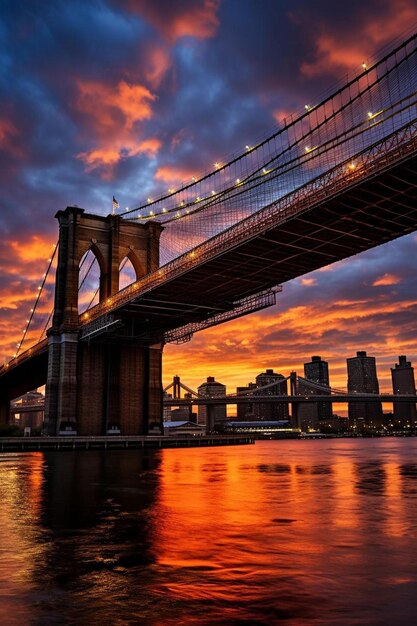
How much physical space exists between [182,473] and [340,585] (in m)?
22.1

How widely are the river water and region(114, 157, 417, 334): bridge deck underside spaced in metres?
23.1

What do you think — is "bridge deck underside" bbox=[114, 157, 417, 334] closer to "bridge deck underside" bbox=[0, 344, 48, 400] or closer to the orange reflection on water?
"bridge deck underside" bbox=[0, 344, 48, 400]

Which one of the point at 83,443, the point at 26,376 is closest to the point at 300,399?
the point at 26,376

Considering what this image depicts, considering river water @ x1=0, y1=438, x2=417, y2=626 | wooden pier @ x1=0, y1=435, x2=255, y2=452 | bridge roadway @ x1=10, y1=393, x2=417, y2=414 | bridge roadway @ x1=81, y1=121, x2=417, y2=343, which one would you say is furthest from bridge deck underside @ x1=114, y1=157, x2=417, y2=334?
bridge roadway @ x1=10, y1=393, x2=417, y2=414

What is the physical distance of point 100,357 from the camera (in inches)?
2805

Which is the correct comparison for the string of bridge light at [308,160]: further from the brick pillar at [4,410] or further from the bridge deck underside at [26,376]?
→ the brick pillar at [4,410]

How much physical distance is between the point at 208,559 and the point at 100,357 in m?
63.8

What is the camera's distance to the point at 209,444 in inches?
3354

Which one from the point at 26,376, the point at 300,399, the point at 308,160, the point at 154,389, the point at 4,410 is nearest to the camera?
the point at 308,160

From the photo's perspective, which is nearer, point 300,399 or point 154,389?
point 154,389

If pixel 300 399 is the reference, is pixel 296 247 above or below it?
above

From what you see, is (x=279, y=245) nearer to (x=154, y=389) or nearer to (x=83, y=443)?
(x=83, y=443)

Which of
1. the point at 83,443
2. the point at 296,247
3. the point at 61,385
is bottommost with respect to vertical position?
the point at 83,443

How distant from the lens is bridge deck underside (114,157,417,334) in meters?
36.8
